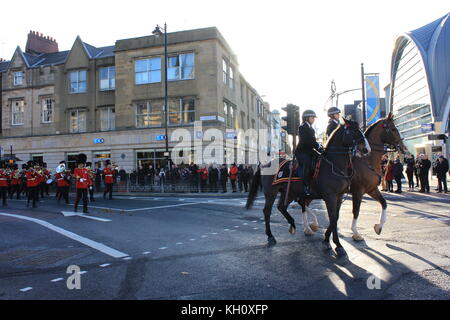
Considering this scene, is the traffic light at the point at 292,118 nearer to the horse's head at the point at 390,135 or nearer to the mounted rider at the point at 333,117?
the mounted rider at the point at 333,117

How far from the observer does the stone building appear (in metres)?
30.3

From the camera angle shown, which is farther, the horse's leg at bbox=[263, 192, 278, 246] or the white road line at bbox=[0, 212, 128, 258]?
the horse's leg at bbox=[263, 192, 278, 246]

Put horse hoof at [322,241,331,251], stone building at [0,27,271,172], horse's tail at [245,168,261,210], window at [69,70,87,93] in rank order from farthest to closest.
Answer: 1. window at [69,70,87,93]
2. stone building at [0,27,271,172]
3. horse's tail at [245,168,261,210]
4. horse hoof at [322,241,331,251]

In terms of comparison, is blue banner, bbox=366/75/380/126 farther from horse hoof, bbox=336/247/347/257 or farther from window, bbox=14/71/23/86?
window, bbox=14/71/23/86

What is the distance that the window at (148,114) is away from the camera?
31391 mm

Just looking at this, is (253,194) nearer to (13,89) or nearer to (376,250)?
(376,250)

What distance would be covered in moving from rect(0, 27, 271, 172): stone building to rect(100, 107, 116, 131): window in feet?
0.32

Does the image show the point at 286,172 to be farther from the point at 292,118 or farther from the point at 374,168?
the point at 292,118

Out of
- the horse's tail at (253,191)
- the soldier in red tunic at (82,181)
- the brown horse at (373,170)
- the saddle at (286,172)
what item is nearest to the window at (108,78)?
the soldier in red tunic at (82,181)

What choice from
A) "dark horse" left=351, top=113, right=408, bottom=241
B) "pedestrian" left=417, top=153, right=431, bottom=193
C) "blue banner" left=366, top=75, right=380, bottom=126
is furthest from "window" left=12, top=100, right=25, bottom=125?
"dark horse" left=351, top=113, right=408, bottom=241

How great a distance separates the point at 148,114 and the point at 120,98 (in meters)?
3.34

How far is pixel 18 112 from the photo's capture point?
37.7 m
